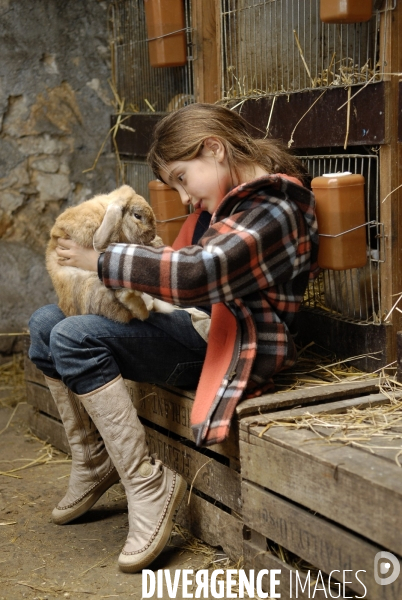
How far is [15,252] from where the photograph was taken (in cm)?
457

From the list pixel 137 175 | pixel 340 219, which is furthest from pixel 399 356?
pixel 137 175

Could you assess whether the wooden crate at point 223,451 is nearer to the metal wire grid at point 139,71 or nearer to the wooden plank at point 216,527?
the wooden plank at point 216,527

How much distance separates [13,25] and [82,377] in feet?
8.63

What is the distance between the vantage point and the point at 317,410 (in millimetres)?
2283

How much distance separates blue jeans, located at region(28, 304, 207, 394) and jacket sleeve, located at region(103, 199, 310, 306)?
0.25m

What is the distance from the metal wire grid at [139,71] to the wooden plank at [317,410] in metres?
1.87

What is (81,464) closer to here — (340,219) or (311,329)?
(311,329)

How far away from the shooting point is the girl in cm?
229

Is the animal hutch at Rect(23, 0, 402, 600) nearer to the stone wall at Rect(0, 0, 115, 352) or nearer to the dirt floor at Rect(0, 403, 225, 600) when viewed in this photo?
the dirt floor at Rect(0, 403, 225, 600)

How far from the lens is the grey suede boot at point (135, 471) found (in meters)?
2.49

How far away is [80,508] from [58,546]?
0.19 m

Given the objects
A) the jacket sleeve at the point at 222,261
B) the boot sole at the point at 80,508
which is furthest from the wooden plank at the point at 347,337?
the boot sole at the point at 80,508

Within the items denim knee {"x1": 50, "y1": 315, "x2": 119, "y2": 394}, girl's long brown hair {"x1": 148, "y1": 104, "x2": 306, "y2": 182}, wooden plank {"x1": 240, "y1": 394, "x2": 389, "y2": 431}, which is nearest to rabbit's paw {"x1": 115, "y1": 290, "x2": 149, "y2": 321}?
denim knee {"x1": 50, "y1": 315, "x2": 119, "y2": 394}

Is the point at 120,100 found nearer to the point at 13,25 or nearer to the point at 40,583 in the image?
the point at 13,25
